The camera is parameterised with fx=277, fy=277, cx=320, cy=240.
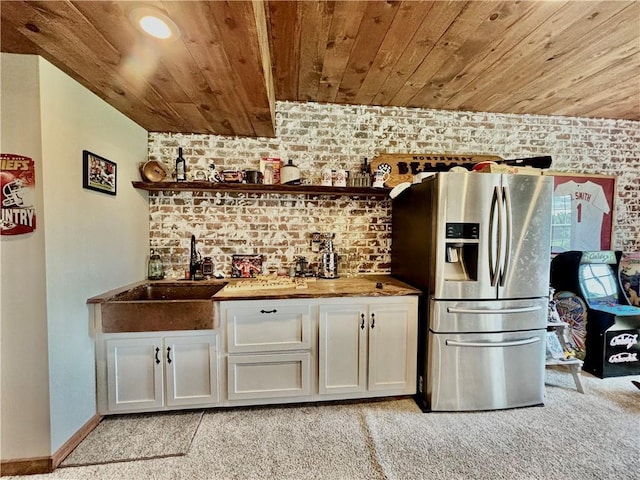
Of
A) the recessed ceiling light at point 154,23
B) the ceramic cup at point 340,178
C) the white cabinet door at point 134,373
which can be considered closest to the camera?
the recessed ceiling light at point 154,23

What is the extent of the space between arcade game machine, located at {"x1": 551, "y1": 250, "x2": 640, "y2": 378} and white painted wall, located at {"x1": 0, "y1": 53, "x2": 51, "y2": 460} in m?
4.28

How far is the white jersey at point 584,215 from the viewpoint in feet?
10.3

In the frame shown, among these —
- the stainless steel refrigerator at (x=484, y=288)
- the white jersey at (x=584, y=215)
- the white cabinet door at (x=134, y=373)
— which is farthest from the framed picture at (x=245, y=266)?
the white jersey at (x=584, y=215)

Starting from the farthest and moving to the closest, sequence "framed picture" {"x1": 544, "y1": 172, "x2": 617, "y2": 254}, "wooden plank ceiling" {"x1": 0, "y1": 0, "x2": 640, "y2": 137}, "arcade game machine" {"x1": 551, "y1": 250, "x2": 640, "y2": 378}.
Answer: "framed picture" {"x1": 544, "y1": 172, "x2": 617, "y2": 254}
"arcade game machine" {"x1": 551, "y1": 250, "x2": 640, "y2": 378}
"wooden plank ceiling" {"x1": 0, "y1": 0, "x2": 640, "y2": 137}

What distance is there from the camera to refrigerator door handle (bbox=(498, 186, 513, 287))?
2090mm

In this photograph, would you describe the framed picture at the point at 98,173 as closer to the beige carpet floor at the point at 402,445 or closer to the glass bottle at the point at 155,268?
the glass bottle at the point at 155,268

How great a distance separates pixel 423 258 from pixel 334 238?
949 millimetres

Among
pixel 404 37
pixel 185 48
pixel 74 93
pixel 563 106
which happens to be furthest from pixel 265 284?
pixel 563 106

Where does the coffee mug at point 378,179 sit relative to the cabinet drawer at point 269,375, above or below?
above

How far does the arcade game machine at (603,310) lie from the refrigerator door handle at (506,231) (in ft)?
4.23

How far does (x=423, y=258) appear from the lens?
7.36 feet

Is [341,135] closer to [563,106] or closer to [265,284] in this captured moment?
[265,284]

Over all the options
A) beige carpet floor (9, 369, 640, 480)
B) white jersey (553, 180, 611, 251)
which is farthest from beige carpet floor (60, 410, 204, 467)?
white jersey (553, 180, 611, 251)

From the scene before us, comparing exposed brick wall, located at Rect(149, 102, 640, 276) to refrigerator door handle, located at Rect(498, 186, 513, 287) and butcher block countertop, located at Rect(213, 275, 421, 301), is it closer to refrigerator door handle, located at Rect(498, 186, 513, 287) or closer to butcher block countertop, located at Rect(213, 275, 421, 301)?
butcher block countertop, located at Rect(213, 275, 421, 301)
